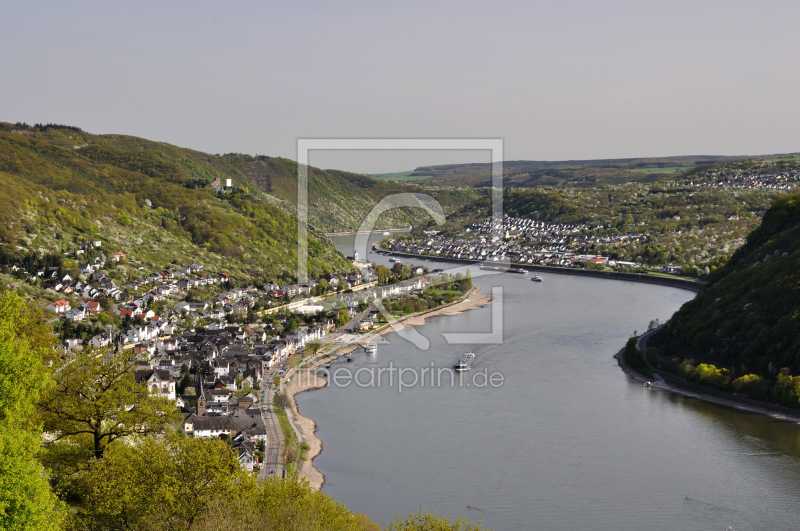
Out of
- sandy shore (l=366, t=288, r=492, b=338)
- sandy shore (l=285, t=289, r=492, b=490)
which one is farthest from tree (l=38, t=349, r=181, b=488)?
sandy shore (l=366, t=288, r=492, b=338)

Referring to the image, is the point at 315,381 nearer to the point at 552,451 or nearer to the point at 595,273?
the point at 552,451

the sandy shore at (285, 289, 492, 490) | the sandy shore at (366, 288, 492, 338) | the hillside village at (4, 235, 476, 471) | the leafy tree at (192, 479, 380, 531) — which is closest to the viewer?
the leafy tree at (192, 479, 380, 531)

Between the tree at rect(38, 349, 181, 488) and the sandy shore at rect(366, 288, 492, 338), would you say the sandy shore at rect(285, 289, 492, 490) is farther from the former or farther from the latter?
the tree at rect(38, 349, 181, 488)

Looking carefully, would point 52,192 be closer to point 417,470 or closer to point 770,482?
point 417,470

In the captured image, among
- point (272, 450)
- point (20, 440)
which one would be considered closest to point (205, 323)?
point (272, 450)

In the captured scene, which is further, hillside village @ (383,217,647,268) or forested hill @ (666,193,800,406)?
hillside village @ (383,217,647,268)

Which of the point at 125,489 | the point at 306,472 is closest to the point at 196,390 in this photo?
the point at 306,472

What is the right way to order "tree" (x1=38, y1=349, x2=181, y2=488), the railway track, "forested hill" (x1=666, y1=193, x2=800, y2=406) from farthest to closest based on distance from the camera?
1. "forested hill" (x1=666, y1=193, x2=800, y2=406)
2. the railway track
3. "tree" (x1=38, y1=349, x2=181, y2=488)

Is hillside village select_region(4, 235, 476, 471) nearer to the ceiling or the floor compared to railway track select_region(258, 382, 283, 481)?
nearer to the ceiling
